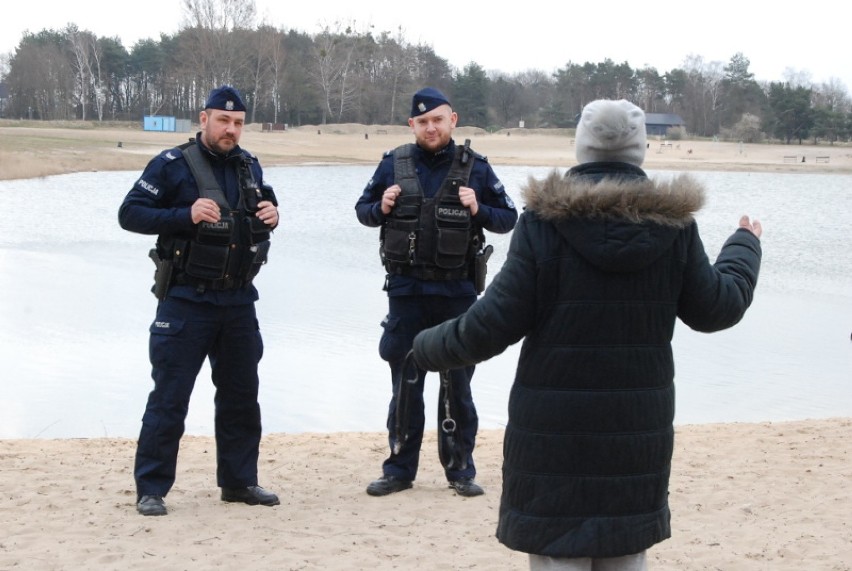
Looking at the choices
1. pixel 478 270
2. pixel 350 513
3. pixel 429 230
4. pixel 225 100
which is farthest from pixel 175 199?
pixel 350 513

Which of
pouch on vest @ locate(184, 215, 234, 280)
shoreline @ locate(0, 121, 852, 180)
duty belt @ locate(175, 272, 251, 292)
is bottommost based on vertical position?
shoreline @ locate(0, 121, 852, 180)

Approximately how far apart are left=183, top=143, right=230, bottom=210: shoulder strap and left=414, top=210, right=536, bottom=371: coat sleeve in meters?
2.39

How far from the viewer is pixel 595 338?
113 inches

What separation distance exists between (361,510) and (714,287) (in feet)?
9.23

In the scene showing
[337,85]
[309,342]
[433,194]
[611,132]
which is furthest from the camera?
[337,85]

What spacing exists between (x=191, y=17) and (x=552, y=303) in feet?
269

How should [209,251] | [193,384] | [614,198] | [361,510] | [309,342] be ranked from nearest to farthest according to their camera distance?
[614,198] < [209,251] < [193,384] < [361,510] < [309,342]

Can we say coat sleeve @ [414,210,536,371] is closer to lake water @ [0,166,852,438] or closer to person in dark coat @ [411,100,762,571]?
person in dark coat @ [411,100,762,571]

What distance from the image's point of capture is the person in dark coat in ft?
9.27

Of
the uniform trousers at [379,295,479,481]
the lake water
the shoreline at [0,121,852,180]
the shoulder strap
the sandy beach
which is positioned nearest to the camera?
the sandy beach

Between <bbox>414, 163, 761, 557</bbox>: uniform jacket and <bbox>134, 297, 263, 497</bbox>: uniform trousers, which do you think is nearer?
<bbox>414, 163, 761, 557</bbox>: uniform jacket

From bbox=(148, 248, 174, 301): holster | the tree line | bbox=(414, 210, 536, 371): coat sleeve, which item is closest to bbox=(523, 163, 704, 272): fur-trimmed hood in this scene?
bbox=(414, 210, 536, 371): coat sleeve

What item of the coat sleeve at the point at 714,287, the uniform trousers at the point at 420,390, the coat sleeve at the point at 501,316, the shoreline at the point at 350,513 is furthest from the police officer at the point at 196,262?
the coat sleeve at the point at 714,287

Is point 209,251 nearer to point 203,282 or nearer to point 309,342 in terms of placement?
point 203,282
